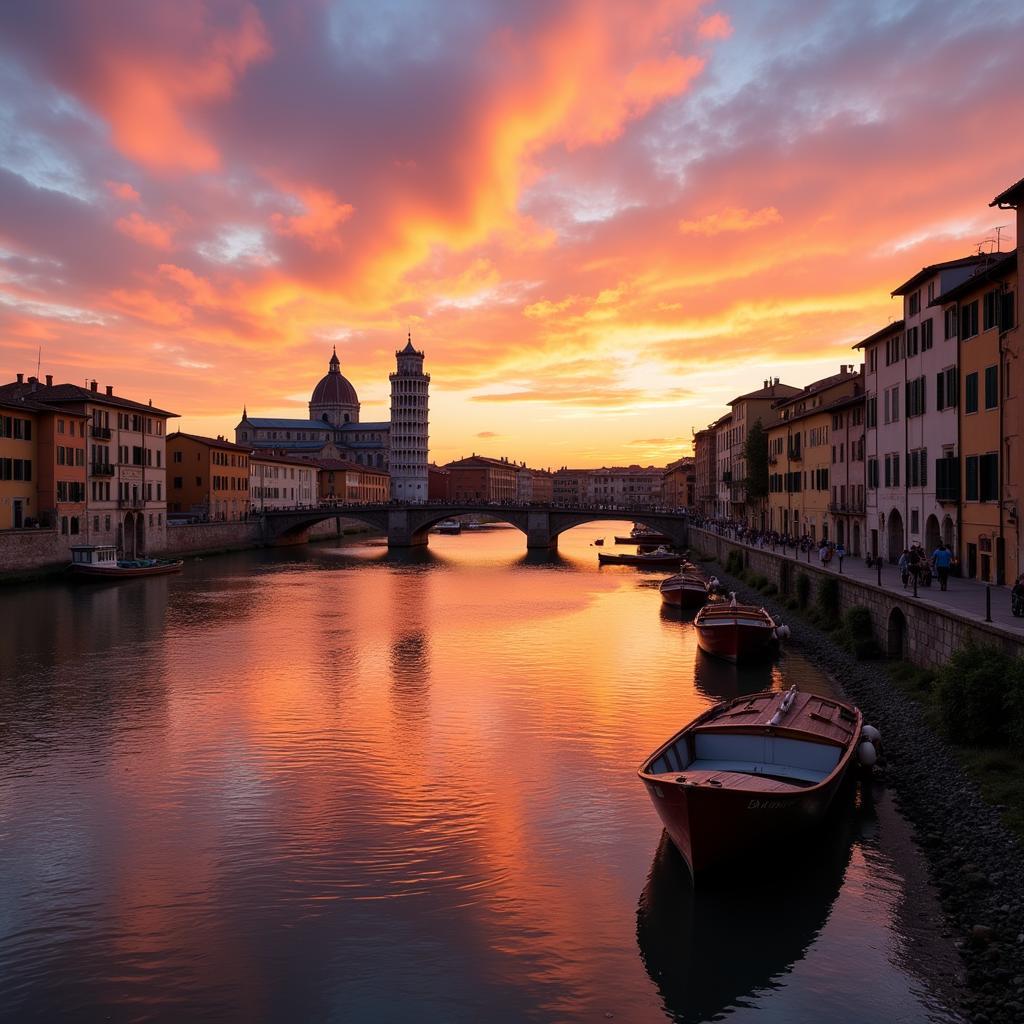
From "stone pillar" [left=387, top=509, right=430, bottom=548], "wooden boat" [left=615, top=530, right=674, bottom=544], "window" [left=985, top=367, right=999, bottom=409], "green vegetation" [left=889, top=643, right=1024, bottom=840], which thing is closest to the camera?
"green vegetation" [left=889, top=643, right=1024, bottom=840]

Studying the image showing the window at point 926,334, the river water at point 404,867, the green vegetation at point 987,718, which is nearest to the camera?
the river water at point 404,867

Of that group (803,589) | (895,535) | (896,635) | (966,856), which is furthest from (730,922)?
(895,535)

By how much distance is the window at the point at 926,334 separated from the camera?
40.6m

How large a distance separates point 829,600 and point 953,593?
9.51m

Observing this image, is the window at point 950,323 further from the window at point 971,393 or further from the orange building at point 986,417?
the window at point 971,393

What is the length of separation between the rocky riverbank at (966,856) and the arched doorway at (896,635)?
14.4ft

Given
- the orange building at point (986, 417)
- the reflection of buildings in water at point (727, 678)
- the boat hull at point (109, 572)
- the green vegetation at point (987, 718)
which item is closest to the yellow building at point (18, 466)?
the boat hull at point (109, 572)

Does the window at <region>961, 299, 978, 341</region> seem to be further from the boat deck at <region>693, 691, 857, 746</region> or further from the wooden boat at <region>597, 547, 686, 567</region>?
the wooden boat at <region>597, 547, 686, 567</region>

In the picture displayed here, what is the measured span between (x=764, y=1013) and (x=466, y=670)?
78.3 feet

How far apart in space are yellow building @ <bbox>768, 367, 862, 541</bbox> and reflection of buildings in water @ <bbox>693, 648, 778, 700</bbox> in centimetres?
2703

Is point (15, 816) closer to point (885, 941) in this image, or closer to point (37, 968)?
point (37, 968)

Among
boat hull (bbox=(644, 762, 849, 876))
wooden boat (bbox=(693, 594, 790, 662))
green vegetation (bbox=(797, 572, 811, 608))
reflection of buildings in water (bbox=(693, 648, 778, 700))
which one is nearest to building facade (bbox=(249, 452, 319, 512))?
green vegetation (bbox=(797, 572, 811, 608))

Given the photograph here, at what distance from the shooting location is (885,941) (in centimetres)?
1481

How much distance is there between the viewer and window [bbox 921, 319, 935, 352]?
40.6 meters
